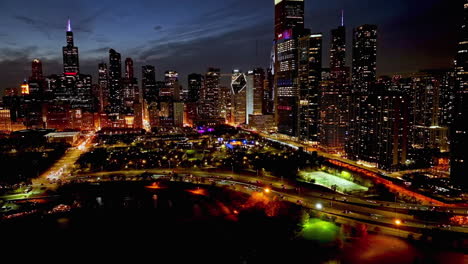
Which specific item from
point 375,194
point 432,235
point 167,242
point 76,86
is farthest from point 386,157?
point 76,86

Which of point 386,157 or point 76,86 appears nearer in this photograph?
point 386,157

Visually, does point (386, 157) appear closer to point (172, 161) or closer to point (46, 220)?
point (172, 161)

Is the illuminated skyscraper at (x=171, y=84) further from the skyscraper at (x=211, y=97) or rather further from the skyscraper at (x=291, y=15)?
the skyscraper at (x=291, y=15)

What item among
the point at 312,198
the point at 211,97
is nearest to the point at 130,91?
the point at 211,97

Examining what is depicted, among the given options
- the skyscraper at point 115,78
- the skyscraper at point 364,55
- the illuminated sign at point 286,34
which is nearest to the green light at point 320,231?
the skyscraper at point 364,55

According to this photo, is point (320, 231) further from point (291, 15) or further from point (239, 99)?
point (239, 99)

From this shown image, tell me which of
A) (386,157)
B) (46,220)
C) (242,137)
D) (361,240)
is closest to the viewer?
(361,240)

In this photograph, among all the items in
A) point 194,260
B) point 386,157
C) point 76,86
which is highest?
point 76,86
